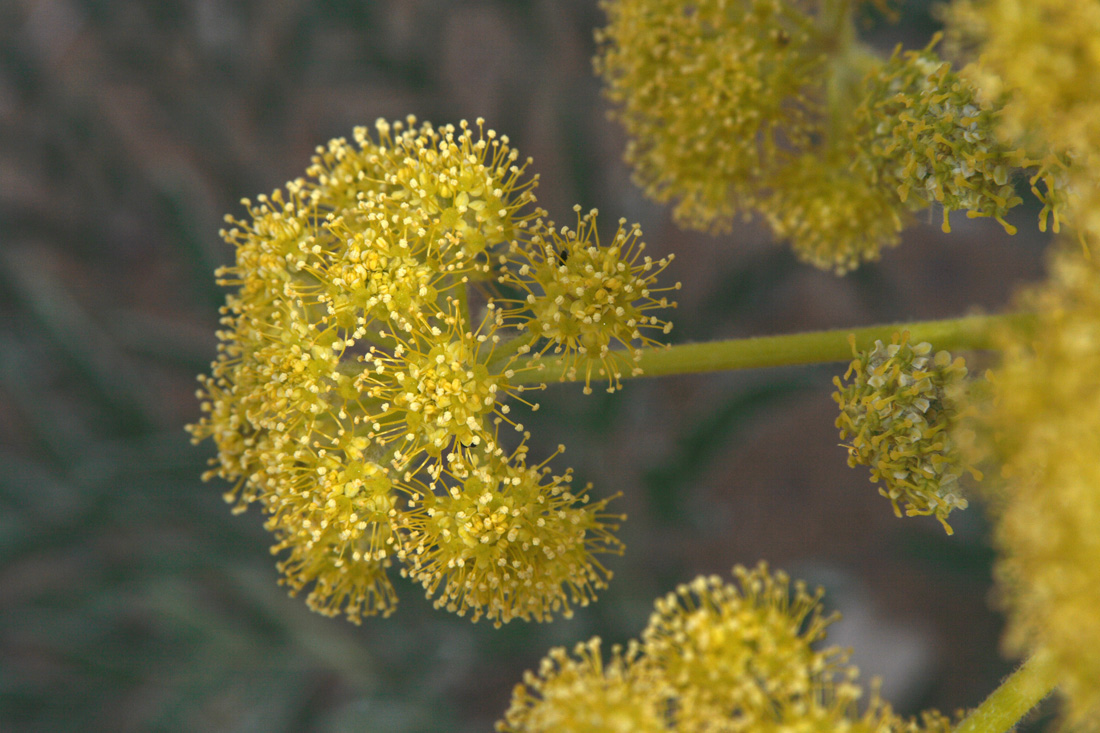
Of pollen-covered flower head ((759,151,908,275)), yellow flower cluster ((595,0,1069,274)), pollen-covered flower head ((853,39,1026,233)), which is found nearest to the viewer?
pollen-covered flower head ((853,39,1026,233))

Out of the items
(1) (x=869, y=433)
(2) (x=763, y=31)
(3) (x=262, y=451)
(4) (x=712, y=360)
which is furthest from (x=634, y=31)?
(3) (x=262, y=451)

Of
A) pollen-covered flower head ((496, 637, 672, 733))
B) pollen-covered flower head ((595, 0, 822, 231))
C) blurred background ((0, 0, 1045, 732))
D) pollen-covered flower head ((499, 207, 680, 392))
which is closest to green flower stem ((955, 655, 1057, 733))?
pollen-covered flower head ((496, 637, 672, 733))

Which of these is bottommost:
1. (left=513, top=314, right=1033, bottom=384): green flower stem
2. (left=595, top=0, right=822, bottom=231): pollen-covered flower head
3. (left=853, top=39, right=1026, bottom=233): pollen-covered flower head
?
(left=513, top=314, right=1033, bottom=384): green flower stem

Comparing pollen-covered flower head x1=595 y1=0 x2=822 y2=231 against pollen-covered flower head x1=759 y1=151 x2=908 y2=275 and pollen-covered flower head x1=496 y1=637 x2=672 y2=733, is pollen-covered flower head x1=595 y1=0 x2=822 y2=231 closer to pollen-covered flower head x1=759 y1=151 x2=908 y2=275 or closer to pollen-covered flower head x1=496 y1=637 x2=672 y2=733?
pollen-covered flower head x1=759 y1=151 x2=908 y2=275

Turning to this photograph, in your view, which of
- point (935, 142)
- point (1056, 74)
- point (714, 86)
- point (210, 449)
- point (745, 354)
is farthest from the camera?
point (210, 449)

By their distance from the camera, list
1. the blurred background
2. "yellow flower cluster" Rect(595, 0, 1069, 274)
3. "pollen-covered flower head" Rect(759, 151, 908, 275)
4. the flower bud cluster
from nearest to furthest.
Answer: the flower bud cluster, "yellow flower cluster" Rect(595, 0, 1069, 274), "pollen-covered flower head" Rect(759, 151, 908, 275), the blurred background

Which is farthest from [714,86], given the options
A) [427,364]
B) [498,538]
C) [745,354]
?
[498,538]

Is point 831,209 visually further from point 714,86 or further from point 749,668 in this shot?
point 749,668
